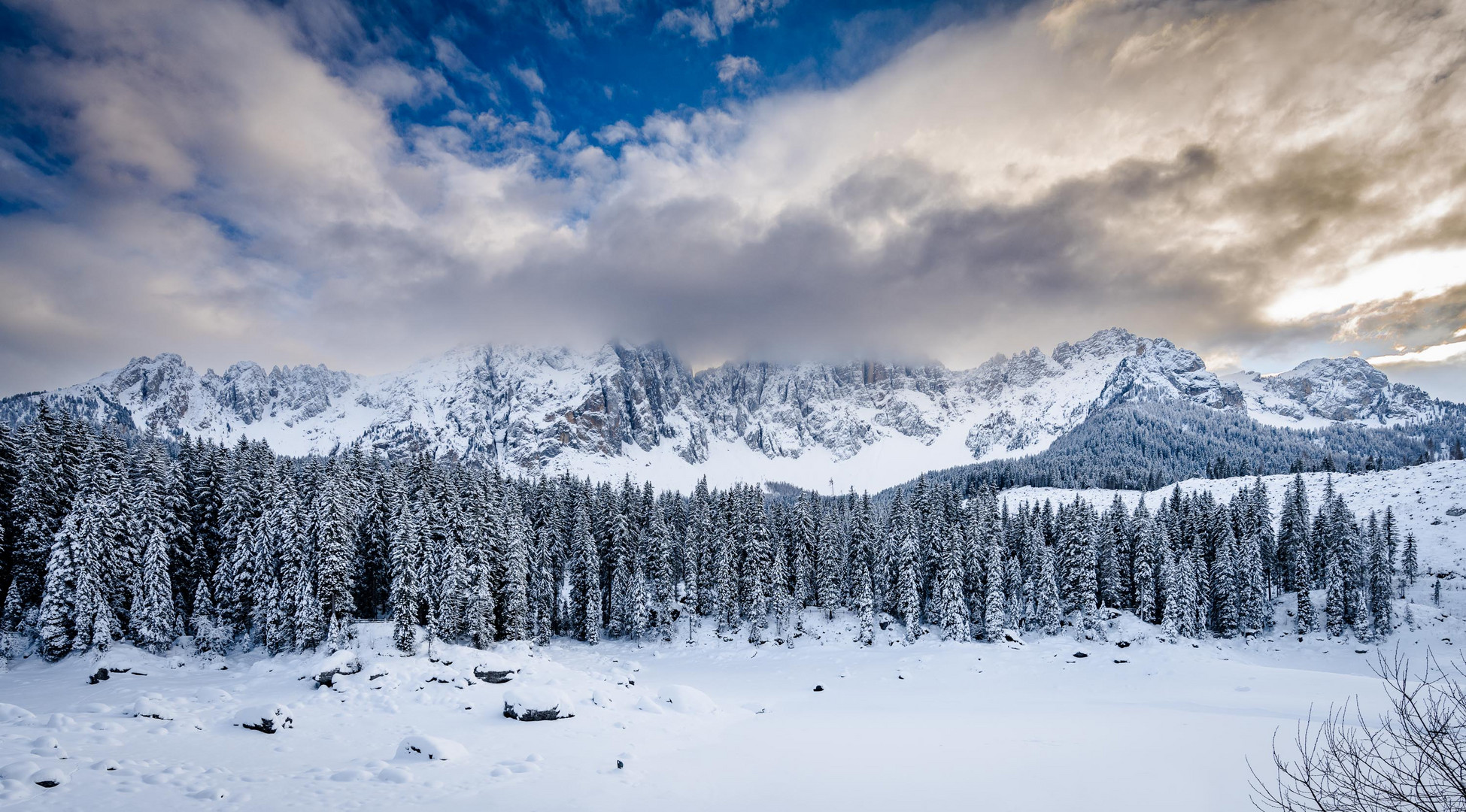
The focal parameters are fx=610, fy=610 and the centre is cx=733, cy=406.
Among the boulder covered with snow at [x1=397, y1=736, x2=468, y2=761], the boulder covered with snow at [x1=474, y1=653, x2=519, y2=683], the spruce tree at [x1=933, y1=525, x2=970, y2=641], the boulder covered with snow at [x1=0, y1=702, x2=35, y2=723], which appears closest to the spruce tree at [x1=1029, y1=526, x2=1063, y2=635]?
the spruce tree at [x1=933, y1=525, x2=970, y2=641]

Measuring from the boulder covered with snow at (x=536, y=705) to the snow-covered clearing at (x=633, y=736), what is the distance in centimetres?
47

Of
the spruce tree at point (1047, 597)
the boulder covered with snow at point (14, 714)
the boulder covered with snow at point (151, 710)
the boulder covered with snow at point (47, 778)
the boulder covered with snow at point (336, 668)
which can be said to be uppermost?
the boulder covered with snow at point (47, 778)

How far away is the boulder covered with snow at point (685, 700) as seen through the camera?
100.0 ft

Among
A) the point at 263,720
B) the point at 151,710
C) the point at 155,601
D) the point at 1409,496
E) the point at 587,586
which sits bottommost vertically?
the point at 587,586

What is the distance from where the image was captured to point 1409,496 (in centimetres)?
10588

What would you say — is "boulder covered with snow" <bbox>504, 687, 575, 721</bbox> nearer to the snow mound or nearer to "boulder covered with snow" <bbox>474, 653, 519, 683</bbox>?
the snow mound

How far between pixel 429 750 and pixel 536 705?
7.53 m

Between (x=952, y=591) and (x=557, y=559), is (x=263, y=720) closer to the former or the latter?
(x=557, y=559)

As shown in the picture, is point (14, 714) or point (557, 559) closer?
point (14, 714)

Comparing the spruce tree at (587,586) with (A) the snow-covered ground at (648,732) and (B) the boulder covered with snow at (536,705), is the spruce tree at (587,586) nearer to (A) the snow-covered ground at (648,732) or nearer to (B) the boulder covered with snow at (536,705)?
(A) the snow-covered ground at (648,732)

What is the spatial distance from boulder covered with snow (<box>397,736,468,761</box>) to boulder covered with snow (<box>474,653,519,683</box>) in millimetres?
15936

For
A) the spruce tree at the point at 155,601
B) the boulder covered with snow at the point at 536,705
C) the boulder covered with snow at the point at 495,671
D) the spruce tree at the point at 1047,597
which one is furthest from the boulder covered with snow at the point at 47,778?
the spruce tree at the point at 1047,597

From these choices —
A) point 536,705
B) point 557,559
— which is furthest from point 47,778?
point 557,559

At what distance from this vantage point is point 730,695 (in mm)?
40688
